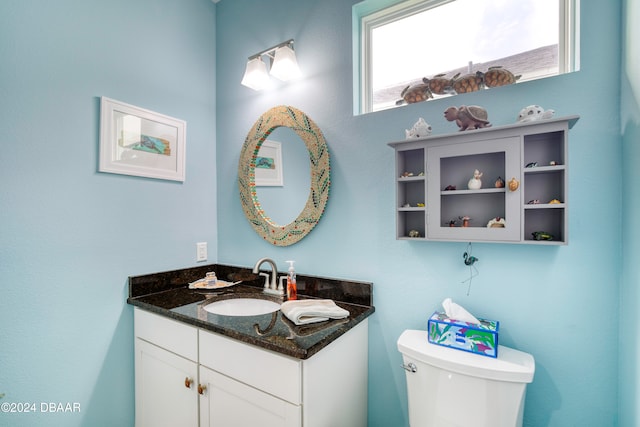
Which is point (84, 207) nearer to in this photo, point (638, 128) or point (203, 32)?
point (203, 32)

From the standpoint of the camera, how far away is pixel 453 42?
1.37 meters

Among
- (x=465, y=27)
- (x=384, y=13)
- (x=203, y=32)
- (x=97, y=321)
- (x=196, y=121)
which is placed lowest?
(x=97, y=321)

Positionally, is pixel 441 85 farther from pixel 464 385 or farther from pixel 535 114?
pixel 464 385

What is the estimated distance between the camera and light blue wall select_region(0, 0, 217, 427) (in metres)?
1.23

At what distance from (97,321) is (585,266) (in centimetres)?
208

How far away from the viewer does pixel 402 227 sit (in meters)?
1.28

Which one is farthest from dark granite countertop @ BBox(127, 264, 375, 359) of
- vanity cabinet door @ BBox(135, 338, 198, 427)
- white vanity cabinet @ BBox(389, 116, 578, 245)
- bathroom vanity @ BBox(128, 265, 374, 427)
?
white vanity cabinet @ BBox(389, 116, 578, 245)

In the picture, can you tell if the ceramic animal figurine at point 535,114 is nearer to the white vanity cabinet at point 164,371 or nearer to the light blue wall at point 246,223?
the light blue wall at point 246,223

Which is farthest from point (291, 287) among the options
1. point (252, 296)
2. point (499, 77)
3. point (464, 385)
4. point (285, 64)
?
point (499, 77)

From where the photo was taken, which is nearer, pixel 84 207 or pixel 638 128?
pixel 638 128

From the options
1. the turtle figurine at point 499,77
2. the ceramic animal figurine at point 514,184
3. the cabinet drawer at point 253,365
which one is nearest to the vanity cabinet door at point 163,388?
the cabinet drawer at point 253,365

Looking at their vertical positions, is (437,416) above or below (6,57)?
below

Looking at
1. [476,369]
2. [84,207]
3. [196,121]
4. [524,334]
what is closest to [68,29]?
[196,121]

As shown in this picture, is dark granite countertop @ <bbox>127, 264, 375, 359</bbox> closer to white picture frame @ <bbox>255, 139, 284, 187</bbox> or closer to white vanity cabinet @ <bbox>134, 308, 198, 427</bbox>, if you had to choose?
white vanity cabinet @ <bbox>134, 308, 198, 427</bbox>
